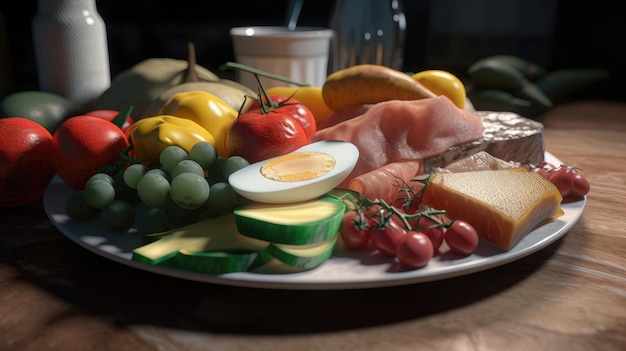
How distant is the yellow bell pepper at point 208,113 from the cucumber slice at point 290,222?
376 millimetres

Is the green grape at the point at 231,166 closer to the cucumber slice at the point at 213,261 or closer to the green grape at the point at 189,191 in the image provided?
the green grape at the point at 189,191

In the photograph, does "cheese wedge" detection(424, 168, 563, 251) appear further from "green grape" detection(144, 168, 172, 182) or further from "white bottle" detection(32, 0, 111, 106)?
"white bottle" detection(32, 0, 111, 106)

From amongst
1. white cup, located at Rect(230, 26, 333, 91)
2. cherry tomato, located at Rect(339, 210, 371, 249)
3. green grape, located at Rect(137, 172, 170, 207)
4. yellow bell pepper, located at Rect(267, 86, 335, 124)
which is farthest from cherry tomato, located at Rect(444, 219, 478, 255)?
white cup, located at Rect(230, 26, 333, 91)

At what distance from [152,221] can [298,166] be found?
24 centimetres

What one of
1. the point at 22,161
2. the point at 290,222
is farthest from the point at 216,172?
the point at 22,161

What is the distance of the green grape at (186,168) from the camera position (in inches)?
34.0

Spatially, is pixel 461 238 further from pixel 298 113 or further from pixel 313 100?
pixel 313 100

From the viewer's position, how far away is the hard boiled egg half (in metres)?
0.81

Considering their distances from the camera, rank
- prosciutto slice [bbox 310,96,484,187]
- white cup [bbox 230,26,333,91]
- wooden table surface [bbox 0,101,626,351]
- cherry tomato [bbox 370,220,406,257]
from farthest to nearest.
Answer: white cup [bbox 230,26,333,91]
prosciutto slice [bbox 310,96,484,187]
cherry tomato [bbox 370,220,406,257]
wooden table surface [bbox 0,101,626,351]

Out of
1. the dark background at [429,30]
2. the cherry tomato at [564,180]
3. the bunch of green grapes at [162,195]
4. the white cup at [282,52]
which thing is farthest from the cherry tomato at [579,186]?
the dark background at [429,30]

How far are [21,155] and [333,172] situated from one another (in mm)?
578

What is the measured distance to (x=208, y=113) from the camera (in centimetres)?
115

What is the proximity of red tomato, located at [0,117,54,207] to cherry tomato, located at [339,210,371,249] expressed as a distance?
2.01 feet

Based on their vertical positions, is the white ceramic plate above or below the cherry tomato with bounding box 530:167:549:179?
below
